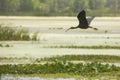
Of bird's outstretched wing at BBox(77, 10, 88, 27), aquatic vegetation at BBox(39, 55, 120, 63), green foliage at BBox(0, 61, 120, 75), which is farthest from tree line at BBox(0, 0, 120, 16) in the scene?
green foliage at BBox(0, 61, 120, 75)

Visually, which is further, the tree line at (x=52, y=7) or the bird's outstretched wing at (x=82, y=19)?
the tree line at (x=52, y=7)

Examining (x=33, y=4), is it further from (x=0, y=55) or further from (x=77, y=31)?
(x=0, y=55)

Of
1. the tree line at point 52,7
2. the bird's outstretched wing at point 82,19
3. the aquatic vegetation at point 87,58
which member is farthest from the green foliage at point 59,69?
the tree line at point 52,7

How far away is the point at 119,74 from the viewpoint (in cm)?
1677

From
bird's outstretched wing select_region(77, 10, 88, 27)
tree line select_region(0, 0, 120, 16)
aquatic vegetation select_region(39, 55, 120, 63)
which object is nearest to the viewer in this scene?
bird's outstretched wing select_region(77, 10, 88, 27)

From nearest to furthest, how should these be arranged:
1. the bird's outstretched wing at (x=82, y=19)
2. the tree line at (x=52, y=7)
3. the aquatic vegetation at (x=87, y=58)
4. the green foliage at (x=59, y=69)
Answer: the green foliage at (x=59, y=69)
the bird's outstretched wing at (x=82, y=19)
the aquatic vegetation at (x=87, y=58)
the tree line at (x=52, y=7)

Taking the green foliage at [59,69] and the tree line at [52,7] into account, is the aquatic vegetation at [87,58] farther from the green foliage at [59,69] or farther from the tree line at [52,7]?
the tree line at [52,7]

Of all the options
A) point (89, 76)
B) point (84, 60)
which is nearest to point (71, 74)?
point (89, 76)

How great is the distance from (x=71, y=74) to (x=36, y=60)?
15.0 ft

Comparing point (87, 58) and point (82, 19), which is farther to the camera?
point (87, 58)

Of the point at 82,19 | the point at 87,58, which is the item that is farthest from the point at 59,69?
the point at 87,58

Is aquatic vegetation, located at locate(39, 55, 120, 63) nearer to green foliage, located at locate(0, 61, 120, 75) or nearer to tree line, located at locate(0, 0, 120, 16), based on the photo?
green foliage, located at locate(0, 61, 120, 75)

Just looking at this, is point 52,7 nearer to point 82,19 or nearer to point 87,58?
point 87,58

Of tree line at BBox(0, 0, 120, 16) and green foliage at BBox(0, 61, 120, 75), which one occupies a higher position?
green foliage at BBox(0, 61, 120, 75)
